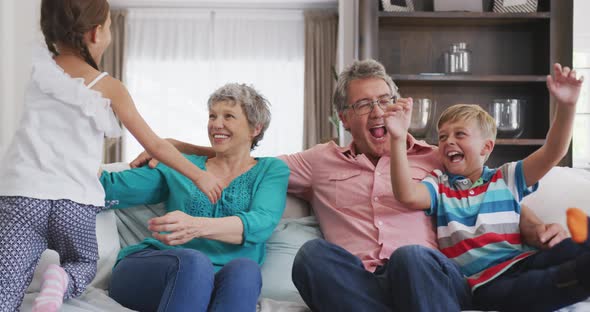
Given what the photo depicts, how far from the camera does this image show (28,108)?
1574 millimetres

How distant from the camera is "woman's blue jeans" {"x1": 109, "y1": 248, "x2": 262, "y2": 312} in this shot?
1.45m

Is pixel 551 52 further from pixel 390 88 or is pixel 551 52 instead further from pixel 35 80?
pixel 35 80

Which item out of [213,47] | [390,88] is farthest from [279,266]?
[213,47]

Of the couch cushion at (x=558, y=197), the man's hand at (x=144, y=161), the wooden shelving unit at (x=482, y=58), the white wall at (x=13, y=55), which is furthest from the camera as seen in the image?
the white wall at (x=13, y=55)

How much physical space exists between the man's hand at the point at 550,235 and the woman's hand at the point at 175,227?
86 cm

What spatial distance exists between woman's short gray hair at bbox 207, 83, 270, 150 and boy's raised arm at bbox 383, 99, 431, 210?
17.8 inches

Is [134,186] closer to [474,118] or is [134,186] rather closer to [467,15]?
[474,118]

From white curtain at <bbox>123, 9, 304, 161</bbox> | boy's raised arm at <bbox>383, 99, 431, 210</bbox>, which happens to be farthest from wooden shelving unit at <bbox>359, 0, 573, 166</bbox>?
white curtain at <bbox>123, 9, 304, 161</bbox>

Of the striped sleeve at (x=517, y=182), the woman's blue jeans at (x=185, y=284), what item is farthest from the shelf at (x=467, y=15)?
the woman's blue jeans at (x=185, y=284)

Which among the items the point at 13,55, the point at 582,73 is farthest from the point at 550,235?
the point at 13,55

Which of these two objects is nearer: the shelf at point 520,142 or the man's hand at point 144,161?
the man's hand at point 144,161

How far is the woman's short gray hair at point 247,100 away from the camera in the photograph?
1.95 meters

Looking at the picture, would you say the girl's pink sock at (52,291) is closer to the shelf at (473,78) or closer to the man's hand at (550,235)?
the man's hand at (550,235)

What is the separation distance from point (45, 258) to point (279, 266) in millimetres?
653
